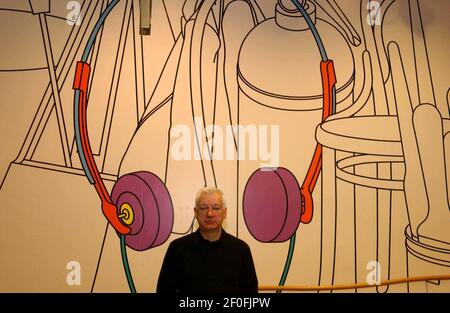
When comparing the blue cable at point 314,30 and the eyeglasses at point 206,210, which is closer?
the eyeglasses at point 206,210

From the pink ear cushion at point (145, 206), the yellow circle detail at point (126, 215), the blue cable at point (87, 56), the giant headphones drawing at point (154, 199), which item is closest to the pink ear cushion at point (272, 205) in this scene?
the giant headphones drawing at point (154, 199)

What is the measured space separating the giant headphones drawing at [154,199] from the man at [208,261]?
1.73 ft

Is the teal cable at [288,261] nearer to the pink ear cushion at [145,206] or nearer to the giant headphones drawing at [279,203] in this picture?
the giant headphones drawing at [279,203]

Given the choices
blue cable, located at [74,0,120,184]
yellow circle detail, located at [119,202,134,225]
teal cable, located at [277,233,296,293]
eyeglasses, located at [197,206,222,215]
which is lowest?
teal cable, located at [277,233,296,293]

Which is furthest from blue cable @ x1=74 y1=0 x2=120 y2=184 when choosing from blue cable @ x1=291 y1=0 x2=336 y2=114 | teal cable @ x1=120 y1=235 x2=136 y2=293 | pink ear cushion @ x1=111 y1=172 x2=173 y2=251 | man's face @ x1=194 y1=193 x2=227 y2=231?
blue cable @ x1=291 y1=0 x2=336 y2=114

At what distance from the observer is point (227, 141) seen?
2.79 m

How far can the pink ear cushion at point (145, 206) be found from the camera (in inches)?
106

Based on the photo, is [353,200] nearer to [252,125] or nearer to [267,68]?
[252,125]

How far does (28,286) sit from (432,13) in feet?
10.1

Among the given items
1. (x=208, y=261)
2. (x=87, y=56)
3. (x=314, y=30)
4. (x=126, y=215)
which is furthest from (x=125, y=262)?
(x=314, y=30)

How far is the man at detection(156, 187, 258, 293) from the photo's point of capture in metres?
2.13

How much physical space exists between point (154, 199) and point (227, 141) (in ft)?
1.88

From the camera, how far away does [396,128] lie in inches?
113

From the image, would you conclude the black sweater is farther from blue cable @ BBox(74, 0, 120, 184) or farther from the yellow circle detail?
blue cable @ BBox(74, 0, 120, 184)
